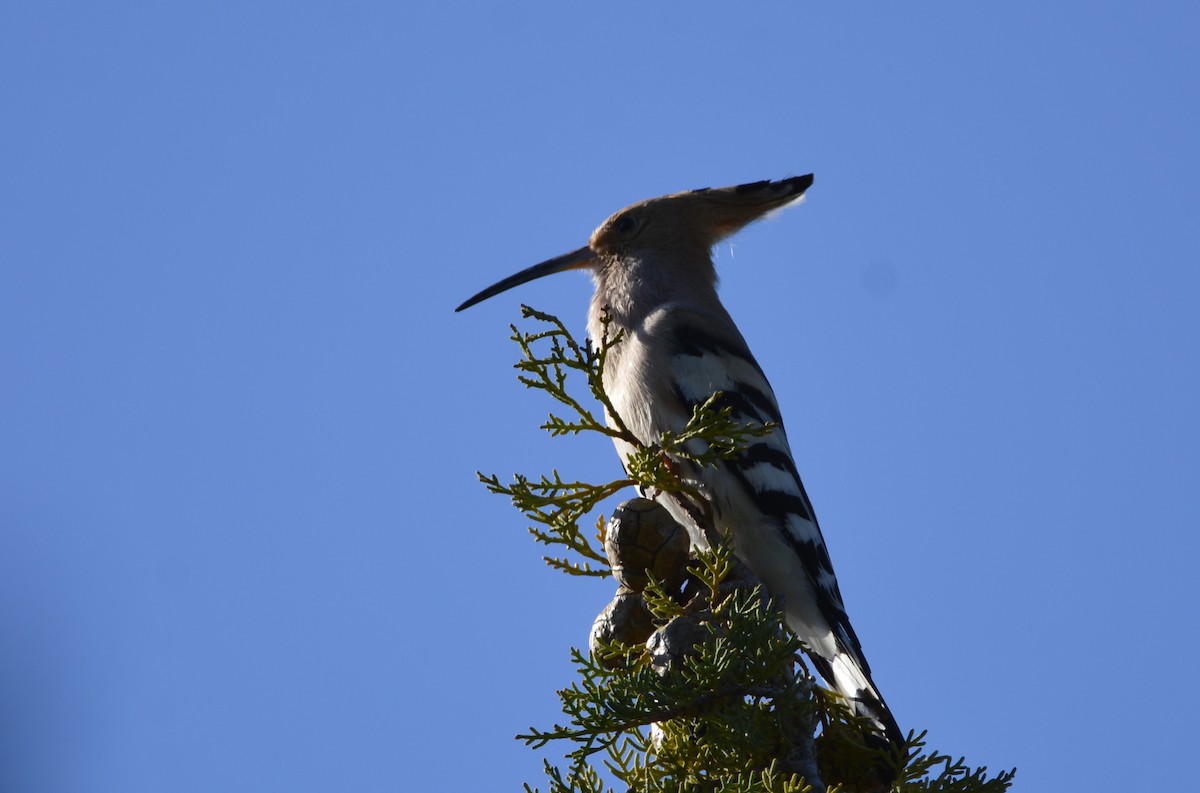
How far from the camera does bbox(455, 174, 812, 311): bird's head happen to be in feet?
13.3

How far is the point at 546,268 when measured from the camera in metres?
4.14

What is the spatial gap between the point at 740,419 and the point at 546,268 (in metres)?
1.17

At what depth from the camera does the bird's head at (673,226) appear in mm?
4051

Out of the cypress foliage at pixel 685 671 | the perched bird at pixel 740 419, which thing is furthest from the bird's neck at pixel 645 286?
the cypress foliage at pixel 685 671

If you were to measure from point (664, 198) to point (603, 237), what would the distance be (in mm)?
270

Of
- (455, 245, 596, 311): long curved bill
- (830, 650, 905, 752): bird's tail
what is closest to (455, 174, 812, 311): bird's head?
(455, 245, 596, 311): long curved bill

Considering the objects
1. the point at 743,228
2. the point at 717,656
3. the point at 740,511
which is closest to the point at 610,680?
the point at 717,656

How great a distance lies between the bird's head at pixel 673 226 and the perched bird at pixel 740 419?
0.39 feet

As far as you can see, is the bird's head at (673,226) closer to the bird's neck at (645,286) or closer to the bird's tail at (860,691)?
the bird's neck at (645,286)

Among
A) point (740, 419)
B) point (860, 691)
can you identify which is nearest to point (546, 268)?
point (740, 419)

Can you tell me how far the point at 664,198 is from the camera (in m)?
4.17

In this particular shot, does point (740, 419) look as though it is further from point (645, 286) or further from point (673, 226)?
point (673, 226)

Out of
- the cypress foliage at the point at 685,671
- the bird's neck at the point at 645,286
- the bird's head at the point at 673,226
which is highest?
the bird's head at the point at 673,226

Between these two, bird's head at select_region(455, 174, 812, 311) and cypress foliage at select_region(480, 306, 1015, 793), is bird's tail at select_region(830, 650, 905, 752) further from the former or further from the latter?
bird's head at select_region(455, 174, 812, 311)
